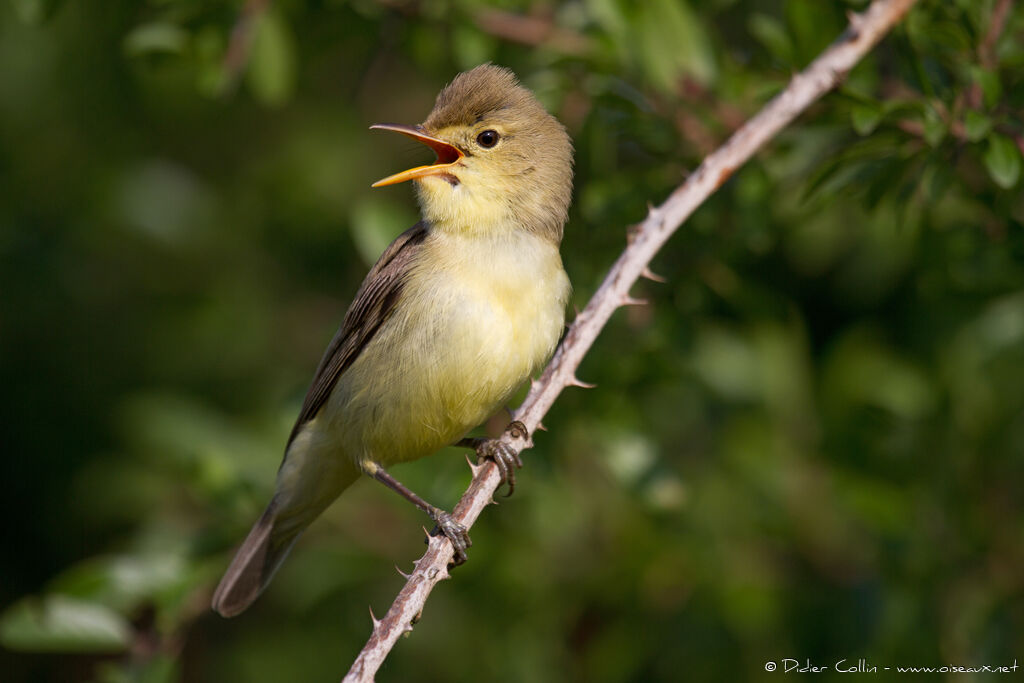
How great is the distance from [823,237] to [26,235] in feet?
13.8

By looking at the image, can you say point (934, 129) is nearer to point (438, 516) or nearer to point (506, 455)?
point (506, 455)

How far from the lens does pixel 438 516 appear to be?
3.81 metres

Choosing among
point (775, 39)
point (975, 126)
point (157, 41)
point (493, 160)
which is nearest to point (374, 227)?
point (493, 160)

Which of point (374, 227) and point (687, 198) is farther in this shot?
point (374, 227)

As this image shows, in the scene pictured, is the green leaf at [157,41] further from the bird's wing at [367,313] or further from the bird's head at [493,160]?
the bird's wing at [367,313]

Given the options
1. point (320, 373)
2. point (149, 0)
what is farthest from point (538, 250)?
point (149, 0)

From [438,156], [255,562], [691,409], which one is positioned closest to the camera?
[438,156]

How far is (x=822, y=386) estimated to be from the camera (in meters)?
4.57

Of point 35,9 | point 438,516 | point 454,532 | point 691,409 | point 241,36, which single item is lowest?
point 454,532

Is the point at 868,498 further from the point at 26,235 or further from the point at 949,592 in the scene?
the point at 26,235

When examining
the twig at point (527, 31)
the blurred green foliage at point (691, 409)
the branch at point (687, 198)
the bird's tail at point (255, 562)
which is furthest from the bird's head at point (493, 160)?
the bird's tail at point (255, 562)

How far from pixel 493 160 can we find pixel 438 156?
235 millimetres

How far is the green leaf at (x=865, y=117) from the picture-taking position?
131 inches

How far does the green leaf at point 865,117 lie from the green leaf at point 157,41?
2554mm
